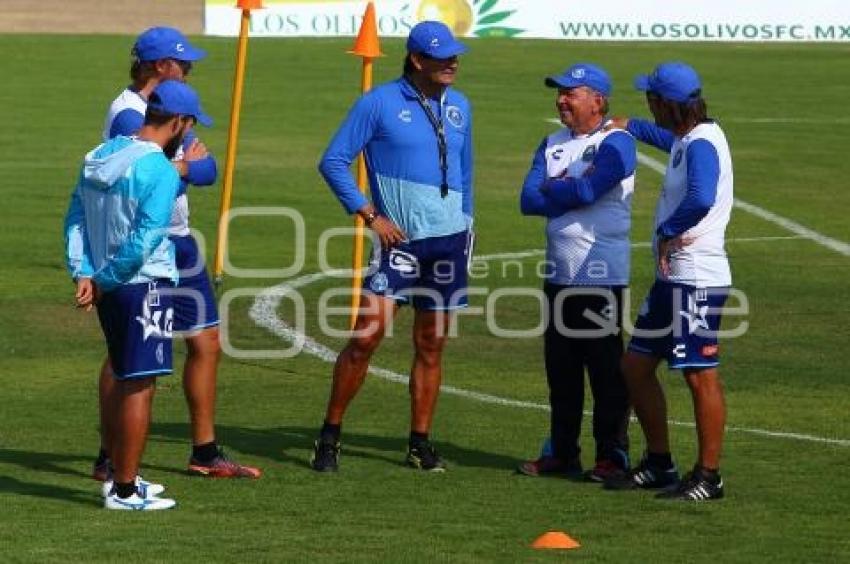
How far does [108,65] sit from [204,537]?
28458 millimetres

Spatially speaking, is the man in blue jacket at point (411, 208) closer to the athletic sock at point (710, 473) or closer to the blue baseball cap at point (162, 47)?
the blue baseball cap at point (162, 47)

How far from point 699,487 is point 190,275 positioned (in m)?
2.64

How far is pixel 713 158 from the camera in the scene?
10898mm

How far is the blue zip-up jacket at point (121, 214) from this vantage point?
10320 millimetres

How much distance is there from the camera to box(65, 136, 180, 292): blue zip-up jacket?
10.3 meters

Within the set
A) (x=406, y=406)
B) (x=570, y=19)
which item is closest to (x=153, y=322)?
(x=406, y=406)

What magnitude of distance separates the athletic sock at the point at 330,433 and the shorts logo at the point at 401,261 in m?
0.84

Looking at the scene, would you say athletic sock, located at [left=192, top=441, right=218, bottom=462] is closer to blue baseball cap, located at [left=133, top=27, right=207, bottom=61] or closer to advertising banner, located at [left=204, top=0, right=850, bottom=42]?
blue baseball cap, located at [left=133, top=27, right=207, bottom=61]

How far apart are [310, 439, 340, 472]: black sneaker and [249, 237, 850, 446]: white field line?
2163mm

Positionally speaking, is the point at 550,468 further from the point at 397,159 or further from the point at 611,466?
the point at 397,159

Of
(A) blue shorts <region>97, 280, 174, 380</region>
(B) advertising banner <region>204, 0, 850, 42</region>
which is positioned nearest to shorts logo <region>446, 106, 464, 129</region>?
(A) blue shorts <region>97, 280, 174, 380</region>

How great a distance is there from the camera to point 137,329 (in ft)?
34.6

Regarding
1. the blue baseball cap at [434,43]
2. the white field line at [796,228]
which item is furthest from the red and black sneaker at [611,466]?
the white field line at [796,228]

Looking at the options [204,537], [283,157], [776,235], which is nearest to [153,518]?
[204,537]
